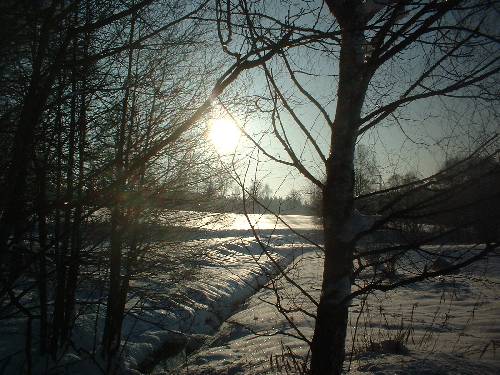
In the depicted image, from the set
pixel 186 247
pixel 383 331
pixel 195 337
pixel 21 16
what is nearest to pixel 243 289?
pixel 195 337

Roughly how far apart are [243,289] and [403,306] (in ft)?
17.2

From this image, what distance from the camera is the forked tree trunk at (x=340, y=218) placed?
191 cm

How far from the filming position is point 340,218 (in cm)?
191

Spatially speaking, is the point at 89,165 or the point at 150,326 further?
the point at 150,326

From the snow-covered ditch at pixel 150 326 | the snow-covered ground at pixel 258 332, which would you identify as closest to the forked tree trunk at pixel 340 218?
the snow-covered ground at pixel 258 332

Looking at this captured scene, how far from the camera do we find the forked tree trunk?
1.91 m

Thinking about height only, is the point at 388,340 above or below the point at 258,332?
above

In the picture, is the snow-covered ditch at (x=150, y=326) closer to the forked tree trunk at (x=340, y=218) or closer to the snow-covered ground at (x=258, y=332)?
the snow-covered ground at (x=258, y=332)

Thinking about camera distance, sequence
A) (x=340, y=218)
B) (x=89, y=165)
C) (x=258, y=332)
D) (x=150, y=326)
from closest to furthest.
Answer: (x=340, y=218)
(x=89, y=165)
(x=258, y=332)
(x=150, y=326)

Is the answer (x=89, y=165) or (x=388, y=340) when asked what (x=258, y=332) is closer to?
(x=388, y=340)

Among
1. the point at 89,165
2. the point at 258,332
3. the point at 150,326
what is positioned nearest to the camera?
the point at 89,165

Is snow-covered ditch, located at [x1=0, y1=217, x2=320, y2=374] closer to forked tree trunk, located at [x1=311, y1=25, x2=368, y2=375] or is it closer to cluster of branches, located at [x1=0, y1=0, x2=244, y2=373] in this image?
cluster of branches, located at [x1=0, y1=0, x2=244, y2=373]

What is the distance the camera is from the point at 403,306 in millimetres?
7812

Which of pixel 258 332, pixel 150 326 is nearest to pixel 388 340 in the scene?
pixel 258 332
